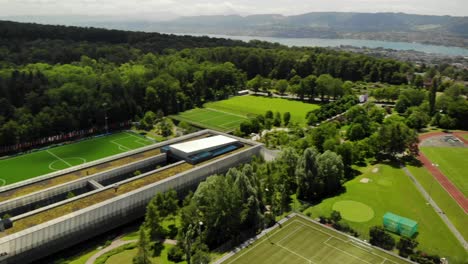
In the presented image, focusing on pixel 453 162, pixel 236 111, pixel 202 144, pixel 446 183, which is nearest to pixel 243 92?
pixel 236 111

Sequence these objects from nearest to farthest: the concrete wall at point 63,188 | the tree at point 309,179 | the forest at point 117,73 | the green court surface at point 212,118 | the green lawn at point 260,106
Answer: the concrete wall at point 63,188 < the tree at point 309,179 < the forest at point 117,73 < the green court surface at point 212,118 < the green lawn at point 260,106

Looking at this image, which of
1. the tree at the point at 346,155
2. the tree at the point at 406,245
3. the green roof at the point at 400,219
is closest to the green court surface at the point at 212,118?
the tree at the point at 346,155

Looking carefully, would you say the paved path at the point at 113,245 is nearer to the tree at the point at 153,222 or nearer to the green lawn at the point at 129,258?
the tree at the point at 153,222

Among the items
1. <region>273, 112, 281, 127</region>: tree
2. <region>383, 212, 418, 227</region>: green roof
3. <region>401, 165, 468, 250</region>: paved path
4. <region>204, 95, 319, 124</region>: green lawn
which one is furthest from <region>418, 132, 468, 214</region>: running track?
<region>204, 95, 319, 124</region>: green lawn

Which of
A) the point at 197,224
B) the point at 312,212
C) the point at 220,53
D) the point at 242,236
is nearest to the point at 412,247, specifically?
the point at 312,212

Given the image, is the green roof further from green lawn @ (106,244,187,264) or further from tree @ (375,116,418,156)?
green lawn @ (106,244,187,264)

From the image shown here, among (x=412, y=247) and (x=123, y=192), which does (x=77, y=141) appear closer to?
(x=123, y=192)

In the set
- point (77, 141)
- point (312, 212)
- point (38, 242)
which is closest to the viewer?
point (38, 242)
